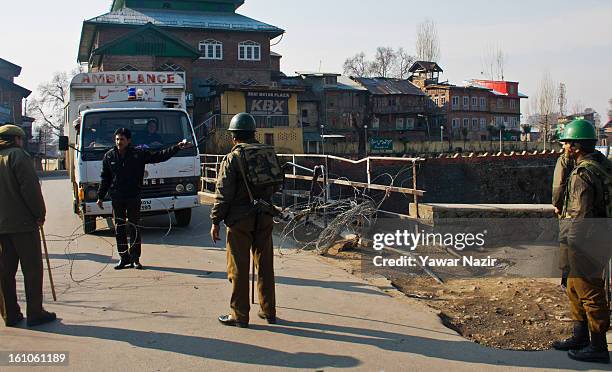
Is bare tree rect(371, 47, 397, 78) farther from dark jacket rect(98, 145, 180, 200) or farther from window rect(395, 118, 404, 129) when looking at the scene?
dark jacket rect(98, 145, 180, 200)

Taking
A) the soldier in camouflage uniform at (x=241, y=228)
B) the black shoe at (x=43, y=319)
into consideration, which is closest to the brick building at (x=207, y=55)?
the black shoe at (x=43, y=319)

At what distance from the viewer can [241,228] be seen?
214 inches

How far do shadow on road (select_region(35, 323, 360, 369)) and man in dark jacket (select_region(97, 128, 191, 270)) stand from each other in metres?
2.59

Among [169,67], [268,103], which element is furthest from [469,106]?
[169,67]

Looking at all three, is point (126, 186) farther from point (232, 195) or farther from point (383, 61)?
point (383, 61)

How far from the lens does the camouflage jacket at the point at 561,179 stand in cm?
550

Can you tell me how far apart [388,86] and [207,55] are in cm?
2632

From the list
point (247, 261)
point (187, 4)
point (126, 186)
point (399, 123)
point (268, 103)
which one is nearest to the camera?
point (247, 261)

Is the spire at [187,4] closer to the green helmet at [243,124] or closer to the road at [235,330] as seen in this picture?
the road at [235,330]

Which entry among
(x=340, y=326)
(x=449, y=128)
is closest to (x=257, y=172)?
(x=340, y=326)

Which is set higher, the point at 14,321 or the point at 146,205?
the point at 146,205

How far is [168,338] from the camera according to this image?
520 cm

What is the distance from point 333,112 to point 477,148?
16802 millimetres

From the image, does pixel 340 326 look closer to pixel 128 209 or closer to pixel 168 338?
pixel 168 338
